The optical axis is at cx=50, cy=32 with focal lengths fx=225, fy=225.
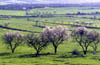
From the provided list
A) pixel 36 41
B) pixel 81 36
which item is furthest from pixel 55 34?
pixel 81 36

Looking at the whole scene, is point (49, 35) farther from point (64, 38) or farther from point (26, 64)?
point (26, 64)

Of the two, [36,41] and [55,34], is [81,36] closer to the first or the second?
[55,34]

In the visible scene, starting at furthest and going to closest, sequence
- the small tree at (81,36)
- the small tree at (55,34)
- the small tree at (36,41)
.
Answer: the small tree at (81,36)
the small tree at (55,34)
the small tree at (36,41)

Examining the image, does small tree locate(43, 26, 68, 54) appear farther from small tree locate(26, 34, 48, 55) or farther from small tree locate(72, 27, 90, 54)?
small tree locate(72, 27, 90, 54)

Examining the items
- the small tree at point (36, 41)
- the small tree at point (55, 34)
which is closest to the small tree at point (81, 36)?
the small tree at point (55, 34)

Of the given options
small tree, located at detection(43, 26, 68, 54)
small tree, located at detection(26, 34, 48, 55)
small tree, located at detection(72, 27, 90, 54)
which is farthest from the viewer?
small tree, located at detection(72, 27, 90, 54)

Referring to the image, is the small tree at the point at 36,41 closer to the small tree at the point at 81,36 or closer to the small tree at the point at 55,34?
the small tree at the point at 55,34

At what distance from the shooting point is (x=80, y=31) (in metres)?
105

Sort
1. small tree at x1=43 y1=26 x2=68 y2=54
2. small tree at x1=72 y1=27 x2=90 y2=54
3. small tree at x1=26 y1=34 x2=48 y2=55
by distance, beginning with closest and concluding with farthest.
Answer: small tree at x1=26 y1=34 x2=48 y2=55
small tree at x1=43 y1=26 x2=68 y2=54
small tree at x1=72 y1=27 x2=90 y2=54

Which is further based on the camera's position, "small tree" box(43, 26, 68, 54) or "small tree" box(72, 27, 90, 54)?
"small tree" box(72, 27, 90, 54)

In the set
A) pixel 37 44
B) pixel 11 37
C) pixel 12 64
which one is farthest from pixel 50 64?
pixel 11 37

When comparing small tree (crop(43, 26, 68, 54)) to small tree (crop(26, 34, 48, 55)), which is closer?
small tree (crop(26, 34, 48, 55))

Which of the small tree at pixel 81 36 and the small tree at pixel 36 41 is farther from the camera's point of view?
the small tree at pixel 81 36

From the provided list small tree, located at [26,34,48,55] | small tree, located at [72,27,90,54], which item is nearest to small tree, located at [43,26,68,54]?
small tree, located at [26,34,48,55]
